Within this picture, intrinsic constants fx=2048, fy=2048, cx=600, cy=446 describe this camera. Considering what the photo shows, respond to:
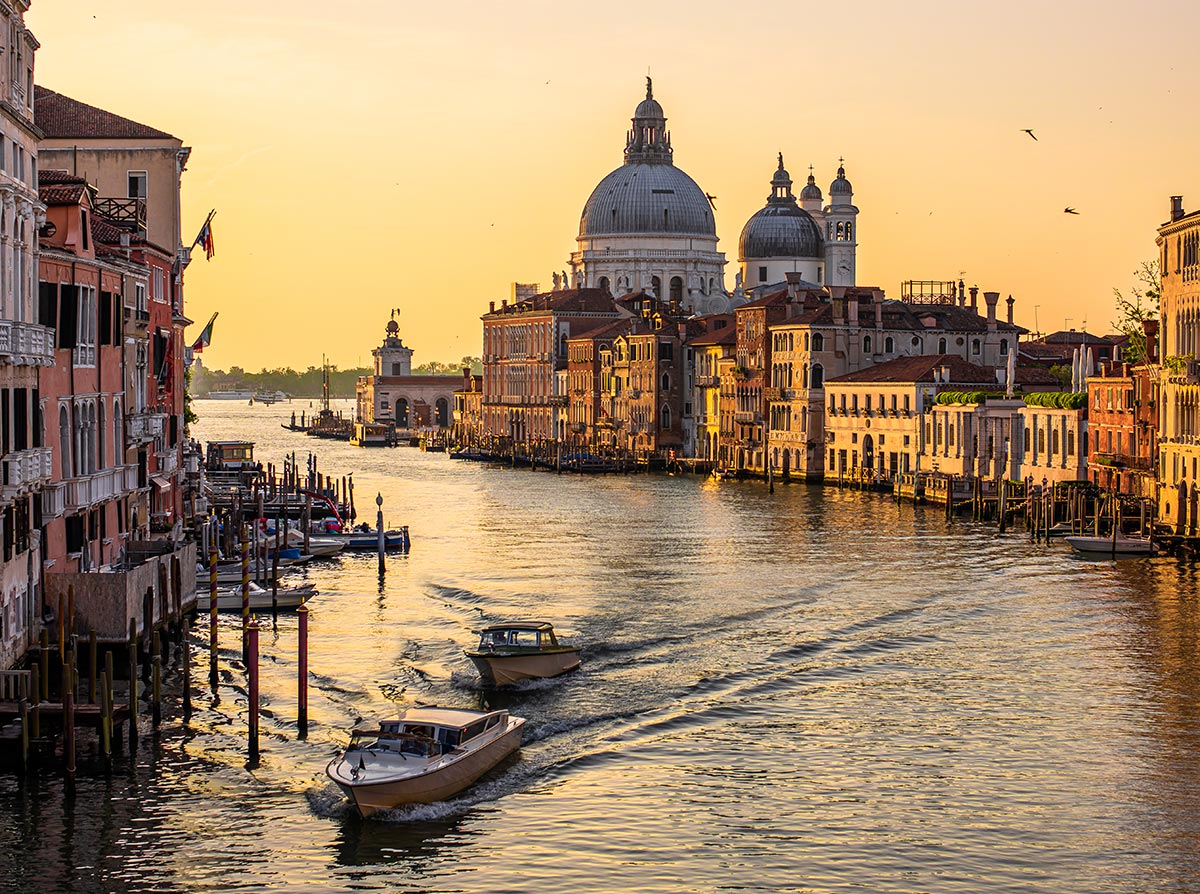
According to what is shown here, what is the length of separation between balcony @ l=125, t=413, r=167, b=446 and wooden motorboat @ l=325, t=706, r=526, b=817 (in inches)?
427

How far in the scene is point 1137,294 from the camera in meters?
74.7

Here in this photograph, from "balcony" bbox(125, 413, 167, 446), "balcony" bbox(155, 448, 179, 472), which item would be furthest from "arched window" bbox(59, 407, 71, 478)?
"balcony" bbox(155, 448, 179, 472)

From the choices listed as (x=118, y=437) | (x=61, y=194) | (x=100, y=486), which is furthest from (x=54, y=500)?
(x=118, y=437)

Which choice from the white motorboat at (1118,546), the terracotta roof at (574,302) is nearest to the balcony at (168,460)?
the white motorboat at (1118,546)

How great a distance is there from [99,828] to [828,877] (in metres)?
7.27

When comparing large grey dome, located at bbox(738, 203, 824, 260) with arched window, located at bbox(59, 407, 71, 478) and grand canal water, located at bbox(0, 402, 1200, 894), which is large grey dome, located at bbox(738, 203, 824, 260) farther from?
arched window, located at bbox(59, 407, 71, 478)

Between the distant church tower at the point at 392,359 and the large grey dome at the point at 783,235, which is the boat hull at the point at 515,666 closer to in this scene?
the large grey dome at the point at 783,235

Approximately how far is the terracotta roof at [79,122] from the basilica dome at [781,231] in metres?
82.5

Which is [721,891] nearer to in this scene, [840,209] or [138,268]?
[138,268]

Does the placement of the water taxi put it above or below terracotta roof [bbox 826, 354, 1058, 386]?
below

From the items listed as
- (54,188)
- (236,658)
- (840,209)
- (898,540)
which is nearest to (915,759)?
(236,658)

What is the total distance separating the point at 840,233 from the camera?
12006 cm

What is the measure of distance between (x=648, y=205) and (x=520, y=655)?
345ft

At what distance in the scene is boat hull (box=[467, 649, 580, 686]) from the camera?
2872 cm
